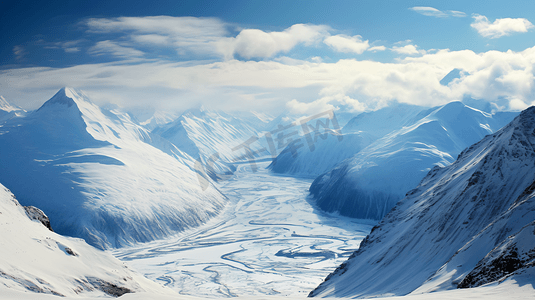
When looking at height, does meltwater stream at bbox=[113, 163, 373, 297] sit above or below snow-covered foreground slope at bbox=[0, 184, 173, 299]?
below

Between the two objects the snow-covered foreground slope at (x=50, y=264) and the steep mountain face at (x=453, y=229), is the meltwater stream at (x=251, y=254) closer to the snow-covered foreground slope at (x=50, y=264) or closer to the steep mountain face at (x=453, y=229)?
the steep mountain face at (x=453, y=229)

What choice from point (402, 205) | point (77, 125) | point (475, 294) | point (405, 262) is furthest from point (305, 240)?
point (77, 125)

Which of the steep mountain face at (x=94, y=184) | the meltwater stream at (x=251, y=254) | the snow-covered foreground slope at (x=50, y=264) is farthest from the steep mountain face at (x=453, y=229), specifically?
the steep mountain face at (x=94, y=184)

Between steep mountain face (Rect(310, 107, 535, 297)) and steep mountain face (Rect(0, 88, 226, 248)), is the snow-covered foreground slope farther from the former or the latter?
steep mountain face (Rect(0, 88, 226, 248))

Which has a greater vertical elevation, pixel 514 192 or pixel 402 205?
pixel 514 192

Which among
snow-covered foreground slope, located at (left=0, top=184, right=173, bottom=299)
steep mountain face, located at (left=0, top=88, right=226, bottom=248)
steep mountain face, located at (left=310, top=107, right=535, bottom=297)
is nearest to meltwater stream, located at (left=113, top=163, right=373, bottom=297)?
steep mountain face, located at (left=0, top=88, right=226, bottom=248)

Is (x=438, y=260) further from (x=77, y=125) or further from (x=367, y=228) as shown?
(x=77, y=125)

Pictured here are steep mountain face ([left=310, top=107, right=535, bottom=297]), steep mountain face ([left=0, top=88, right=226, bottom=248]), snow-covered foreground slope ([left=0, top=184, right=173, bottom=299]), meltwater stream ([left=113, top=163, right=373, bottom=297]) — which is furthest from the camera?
steep mountain face ([left=0, top=88, right=226, bottom=248])
